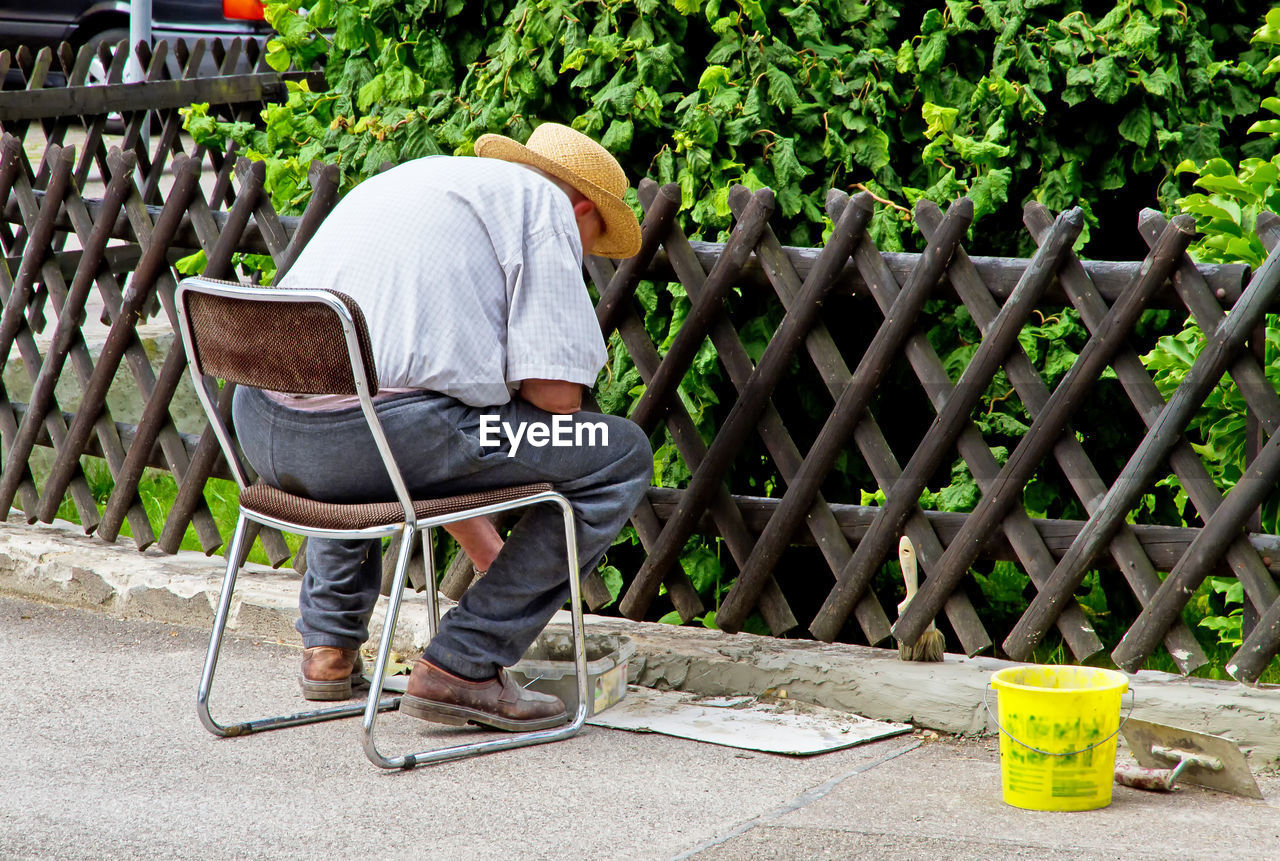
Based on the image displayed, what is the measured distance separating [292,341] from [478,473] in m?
0.50

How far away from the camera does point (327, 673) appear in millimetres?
3475

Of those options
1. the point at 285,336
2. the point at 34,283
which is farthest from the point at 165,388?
the point at 285,336

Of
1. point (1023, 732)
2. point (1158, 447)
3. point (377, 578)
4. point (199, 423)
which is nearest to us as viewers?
point (1023, 732)

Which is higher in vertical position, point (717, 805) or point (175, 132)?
point (717, 805)

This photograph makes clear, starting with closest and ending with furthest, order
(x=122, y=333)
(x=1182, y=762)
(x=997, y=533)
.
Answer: (x=1182, y=762)
(x=997, y=533)
(x=122, y=333)

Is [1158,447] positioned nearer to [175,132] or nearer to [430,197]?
[430,197]

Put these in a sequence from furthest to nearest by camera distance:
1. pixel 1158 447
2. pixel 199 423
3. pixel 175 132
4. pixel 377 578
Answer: pixel 175 132
pixel 199 423
pixel 377 578
pixel 1158 447

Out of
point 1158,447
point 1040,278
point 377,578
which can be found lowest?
point 377,578

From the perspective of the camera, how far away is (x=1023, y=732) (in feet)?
9.18

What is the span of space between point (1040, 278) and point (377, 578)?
68.0 inches

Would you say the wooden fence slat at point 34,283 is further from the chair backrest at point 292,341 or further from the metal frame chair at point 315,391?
the chair backrest at point 292,341

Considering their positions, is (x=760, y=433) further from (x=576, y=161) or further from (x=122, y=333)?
(x=122, y=333)

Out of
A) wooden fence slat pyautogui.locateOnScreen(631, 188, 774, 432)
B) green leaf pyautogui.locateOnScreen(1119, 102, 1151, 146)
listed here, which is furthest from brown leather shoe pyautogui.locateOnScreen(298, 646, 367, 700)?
green leaf pyautogui.locateOnScreen(1119, 102, 1151, 146)

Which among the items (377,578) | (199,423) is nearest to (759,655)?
(377,578)
